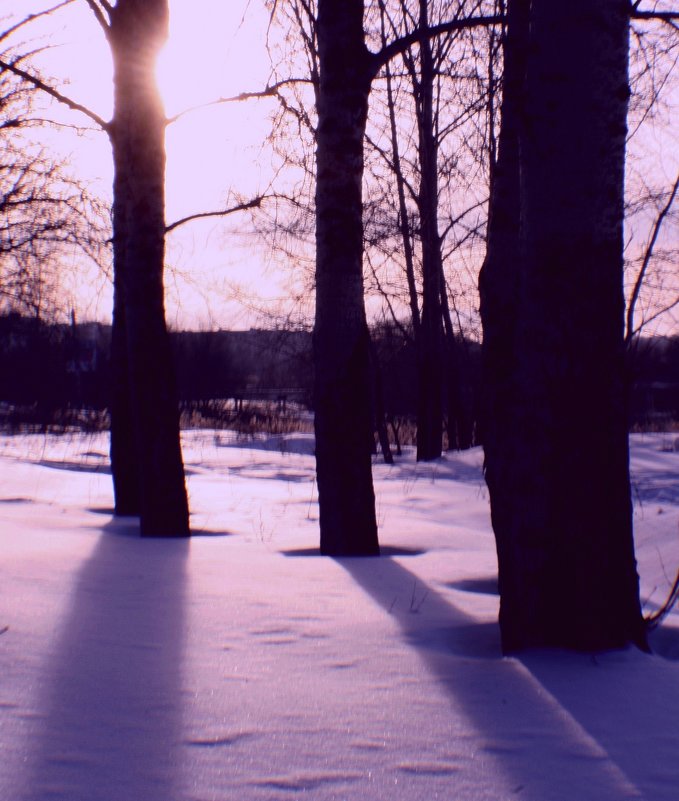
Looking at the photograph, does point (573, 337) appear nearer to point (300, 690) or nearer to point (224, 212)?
point (300, 690)

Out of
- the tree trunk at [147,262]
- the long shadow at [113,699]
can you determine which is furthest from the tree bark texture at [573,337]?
the tree trunk at [147,262]

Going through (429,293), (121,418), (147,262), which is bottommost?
(121,418)

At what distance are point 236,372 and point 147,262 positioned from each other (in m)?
45.0

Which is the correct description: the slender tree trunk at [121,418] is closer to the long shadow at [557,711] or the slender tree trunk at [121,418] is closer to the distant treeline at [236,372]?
the long shadow at [557,711]

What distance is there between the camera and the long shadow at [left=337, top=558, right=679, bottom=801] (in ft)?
5.94

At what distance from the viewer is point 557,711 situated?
7.30 ft

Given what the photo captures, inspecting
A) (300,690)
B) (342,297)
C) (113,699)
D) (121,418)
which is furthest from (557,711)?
(121,418)

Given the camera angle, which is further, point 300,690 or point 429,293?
point 429,293

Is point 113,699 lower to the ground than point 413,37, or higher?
lower

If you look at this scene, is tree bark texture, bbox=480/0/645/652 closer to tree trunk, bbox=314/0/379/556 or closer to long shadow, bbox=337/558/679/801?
long shadow, bbox=337/558/679/801

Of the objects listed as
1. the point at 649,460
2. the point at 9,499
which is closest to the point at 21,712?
the point at 9,499

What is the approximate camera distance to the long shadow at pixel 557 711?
5.94 ft

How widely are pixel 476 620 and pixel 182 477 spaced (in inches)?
140

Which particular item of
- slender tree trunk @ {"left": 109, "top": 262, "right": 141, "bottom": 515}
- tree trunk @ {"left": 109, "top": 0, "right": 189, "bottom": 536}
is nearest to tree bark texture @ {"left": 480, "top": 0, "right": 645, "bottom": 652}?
tree trunk @ {"left": 109, "top": 0, "right": 189, "bottom": 536}
